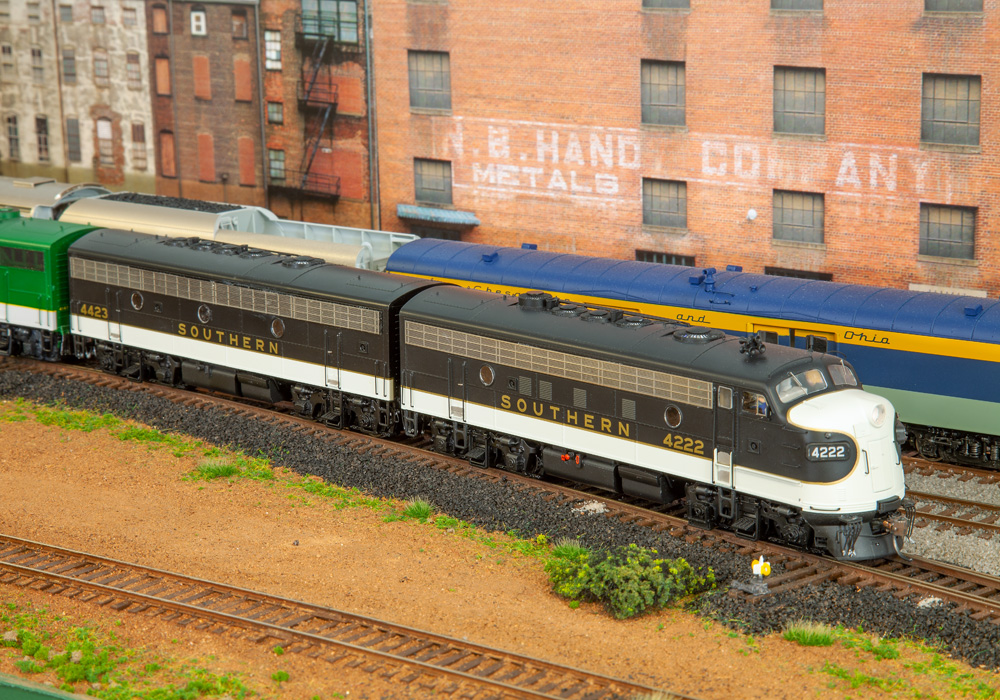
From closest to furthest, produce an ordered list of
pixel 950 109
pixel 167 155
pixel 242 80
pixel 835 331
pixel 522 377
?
1. pixel 522 377
2. pixel 835 331
3. pixel 950 109
4. pixel 242 80
5. pixel 167 155

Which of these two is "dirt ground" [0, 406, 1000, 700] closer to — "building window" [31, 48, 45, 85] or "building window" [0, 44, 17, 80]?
"building window" [31, 48, 45, 85]

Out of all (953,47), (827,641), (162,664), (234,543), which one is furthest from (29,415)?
(953,47)

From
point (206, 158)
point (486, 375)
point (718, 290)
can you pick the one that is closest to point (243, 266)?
point (486, 375)

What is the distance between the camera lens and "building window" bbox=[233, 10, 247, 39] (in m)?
53.0

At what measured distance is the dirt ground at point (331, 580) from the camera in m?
19.1

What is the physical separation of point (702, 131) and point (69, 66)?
35.1m

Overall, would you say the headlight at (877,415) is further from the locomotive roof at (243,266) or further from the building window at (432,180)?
the building window at (432,180)

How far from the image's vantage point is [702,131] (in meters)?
42.6

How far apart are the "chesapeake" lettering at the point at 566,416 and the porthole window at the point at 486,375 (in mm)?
480

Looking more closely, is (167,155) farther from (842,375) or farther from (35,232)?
(842,375)

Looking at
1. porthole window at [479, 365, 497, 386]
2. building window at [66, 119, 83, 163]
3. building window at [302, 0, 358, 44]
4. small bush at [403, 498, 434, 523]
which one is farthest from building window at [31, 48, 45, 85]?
small bush at [403, 498, 434, 523]

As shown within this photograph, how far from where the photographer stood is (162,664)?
1955cm

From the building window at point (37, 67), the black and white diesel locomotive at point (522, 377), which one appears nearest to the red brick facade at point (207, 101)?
the building window at point (37, 67)

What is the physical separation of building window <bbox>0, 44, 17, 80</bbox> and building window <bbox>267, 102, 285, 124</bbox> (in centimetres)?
1796
